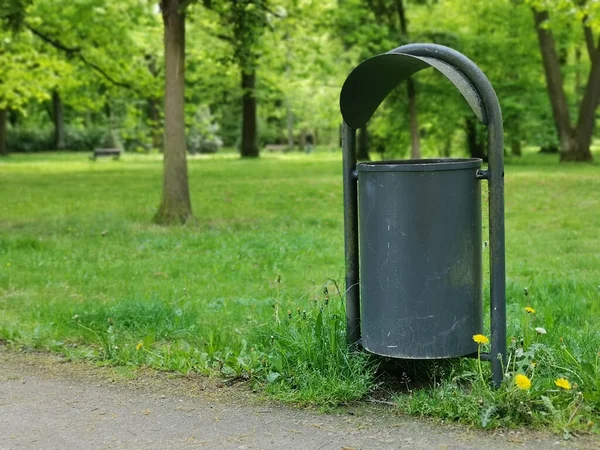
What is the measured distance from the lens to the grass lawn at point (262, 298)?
378cm

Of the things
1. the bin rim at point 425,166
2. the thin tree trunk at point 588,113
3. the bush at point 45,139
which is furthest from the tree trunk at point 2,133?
the bin rim at point 425,166

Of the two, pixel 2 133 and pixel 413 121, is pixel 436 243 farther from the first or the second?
pixel 2 133

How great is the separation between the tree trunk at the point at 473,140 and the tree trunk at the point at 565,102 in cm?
376

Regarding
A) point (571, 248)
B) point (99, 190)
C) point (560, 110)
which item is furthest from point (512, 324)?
point (560, 110)

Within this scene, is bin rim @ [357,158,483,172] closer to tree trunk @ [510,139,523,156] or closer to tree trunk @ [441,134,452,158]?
tree trunk @ [441,134,452,158]

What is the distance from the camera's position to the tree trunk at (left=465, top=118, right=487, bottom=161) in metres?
28.9

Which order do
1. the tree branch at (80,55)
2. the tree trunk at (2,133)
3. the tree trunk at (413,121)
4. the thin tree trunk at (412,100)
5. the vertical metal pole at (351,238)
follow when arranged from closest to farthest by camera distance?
the vertical metal pole at (351,238), the tree branch at (80,55), the thin tree trunk at (412,100), the tree trunk at (413,121), the tree trunk at (2,133)

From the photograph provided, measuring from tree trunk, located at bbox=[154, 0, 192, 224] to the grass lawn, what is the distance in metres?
0.53

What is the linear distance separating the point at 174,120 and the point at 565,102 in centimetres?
1839

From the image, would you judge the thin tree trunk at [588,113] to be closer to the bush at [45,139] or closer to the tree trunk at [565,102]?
the tree trunk at [565,102]

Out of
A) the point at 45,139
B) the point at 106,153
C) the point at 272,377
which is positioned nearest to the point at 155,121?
the point at 272,377

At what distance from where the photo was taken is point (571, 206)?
13.0m

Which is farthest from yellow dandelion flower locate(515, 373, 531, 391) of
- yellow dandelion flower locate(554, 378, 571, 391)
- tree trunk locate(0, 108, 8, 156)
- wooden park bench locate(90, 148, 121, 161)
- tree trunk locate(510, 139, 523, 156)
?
tree trunk locate(0, 108, 8, 156)

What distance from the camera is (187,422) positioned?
3.67m
